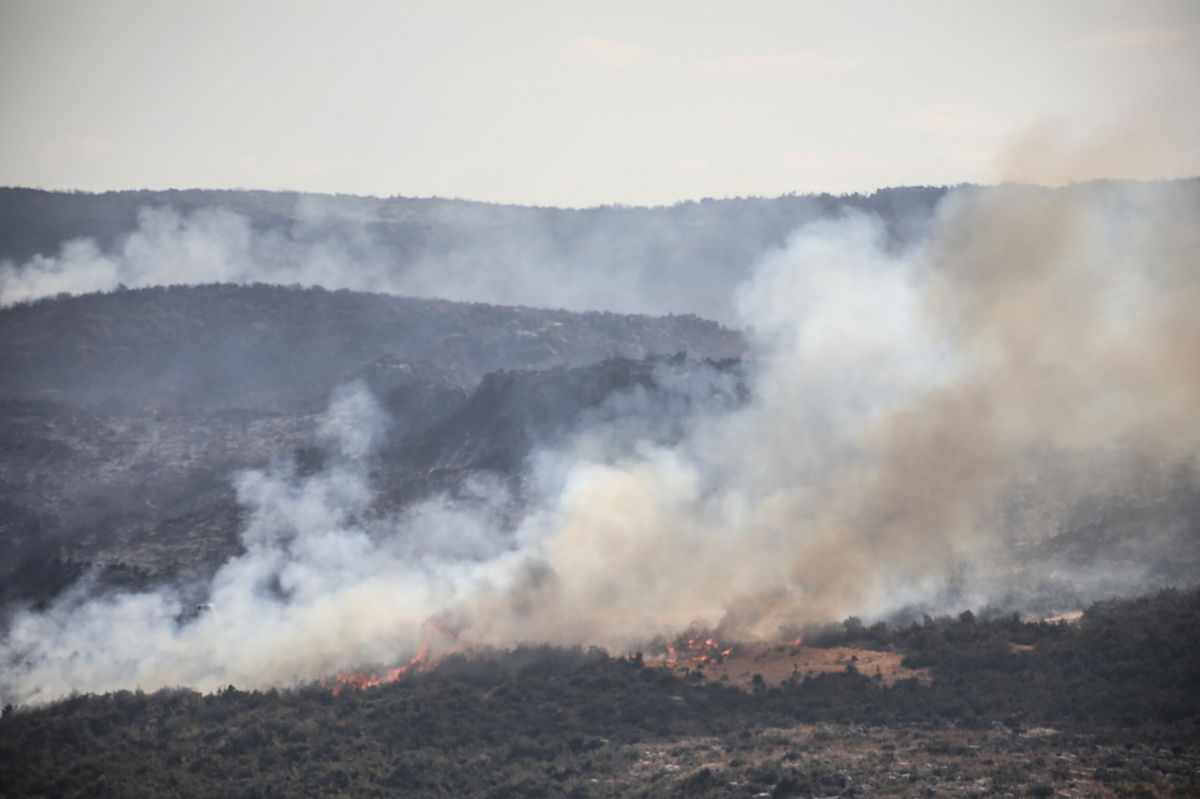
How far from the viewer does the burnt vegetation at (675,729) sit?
1211 inches

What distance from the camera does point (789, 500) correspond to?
47.9 meters

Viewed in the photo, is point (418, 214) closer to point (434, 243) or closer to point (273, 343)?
point (434, 243)

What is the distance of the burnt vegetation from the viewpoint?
30.8 m

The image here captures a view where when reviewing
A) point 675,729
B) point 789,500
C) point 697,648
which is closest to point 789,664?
point 697,648

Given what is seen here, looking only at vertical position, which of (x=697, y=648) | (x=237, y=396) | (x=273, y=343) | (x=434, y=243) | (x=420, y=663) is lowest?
(x=697, y=648)

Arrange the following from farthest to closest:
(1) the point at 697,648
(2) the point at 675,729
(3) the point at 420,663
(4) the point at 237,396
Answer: (4) the point at 237,396 < (1) the point at 697,648 < (3) the point at 420,663 < (2) the point at 675,729

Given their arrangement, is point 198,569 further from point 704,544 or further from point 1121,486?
point 1121,486

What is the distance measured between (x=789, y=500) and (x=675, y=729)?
14.7m

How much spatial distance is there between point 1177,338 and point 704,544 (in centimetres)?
2162

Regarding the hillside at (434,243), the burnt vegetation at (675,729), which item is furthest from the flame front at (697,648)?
the hillside at (434,243)

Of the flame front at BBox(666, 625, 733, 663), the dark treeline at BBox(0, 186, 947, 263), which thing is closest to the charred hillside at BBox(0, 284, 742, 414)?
the dark treeline at BBox(0, 186, 947, 263)

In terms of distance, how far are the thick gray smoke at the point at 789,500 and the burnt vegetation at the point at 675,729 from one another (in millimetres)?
3135

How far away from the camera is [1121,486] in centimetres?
5047

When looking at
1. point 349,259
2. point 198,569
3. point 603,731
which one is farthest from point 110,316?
point 603,731
